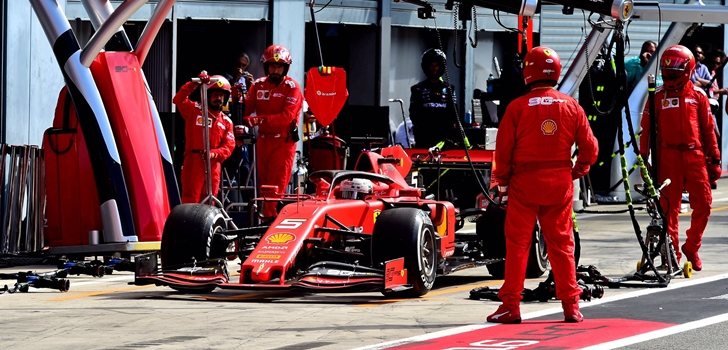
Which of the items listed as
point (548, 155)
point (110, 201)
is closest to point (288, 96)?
point (110, 201)

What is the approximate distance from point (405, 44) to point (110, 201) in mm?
11627

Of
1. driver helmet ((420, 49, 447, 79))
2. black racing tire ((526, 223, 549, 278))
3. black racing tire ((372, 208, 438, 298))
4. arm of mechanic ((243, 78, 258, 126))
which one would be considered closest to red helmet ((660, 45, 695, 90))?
black racing tire ((526, 223, 549, 278))

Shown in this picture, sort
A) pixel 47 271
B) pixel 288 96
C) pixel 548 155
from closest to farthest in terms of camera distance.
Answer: pixel 548 155 → pixel 47 271 → pixel 288 96

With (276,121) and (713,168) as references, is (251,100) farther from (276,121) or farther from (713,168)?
(713,168)

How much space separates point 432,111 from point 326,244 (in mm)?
6840

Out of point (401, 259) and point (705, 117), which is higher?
point (705, 117)

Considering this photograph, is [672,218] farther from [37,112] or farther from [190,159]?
[37,112]

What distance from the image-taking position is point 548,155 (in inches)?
467

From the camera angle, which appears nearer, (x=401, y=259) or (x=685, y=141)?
(x=401, y=259)

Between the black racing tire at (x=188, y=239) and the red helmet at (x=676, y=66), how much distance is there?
476cm

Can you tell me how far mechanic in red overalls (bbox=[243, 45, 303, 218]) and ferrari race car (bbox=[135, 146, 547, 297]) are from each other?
11.1 feet

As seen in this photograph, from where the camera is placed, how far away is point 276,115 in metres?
18.0

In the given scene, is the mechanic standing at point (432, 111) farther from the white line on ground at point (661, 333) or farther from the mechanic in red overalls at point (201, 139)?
the white line on ground at point (661, 333)

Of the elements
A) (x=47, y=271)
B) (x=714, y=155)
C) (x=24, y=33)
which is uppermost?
(x=24, y=33)
